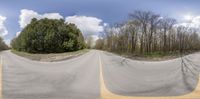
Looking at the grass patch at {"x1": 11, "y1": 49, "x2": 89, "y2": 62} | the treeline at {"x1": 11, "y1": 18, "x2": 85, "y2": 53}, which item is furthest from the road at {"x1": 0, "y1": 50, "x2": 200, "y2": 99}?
the treeline at {"x1": 11, "y1": 18, "x2": 85, "y2": 53}

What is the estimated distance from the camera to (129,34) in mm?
5379

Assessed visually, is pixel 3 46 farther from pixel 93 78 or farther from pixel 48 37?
pixel 93 78

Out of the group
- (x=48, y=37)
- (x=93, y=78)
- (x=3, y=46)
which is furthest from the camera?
(x=3, y=46)

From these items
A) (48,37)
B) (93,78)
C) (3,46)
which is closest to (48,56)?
(48,37)

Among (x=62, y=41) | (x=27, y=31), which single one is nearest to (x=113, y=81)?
(x=62, y=41)

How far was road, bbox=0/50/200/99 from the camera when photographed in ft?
12.7

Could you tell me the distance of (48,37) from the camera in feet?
14.9

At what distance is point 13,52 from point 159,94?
2.26 meters

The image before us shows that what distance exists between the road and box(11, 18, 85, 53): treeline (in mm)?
288

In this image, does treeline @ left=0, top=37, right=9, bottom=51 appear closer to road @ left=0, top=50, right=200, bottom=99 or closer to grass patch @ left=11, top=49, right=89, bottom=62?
road @ left=0, top=50, right=200, bottom=99

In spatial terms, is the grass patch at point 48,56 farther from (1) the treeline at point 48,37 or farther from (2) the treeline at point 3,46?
(2) the treeline at point 3,46

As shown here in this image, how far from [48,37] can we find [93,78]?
0.95 metres

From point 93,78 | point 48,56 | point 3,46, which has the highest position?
point 3,46

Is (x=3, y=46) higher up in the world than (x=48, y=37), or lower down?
lower down
